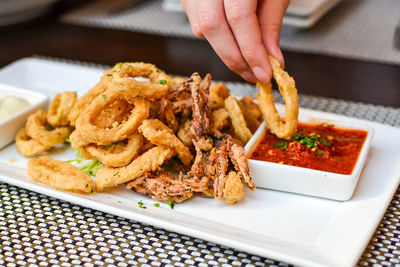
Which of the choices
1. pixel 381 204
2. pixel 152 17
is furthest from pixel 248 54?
pixel 152 17

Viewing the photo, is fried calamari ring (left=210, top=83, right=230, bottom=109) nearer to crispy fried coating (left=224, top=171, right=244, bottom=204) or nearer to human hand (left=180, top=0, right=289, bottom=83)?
human hand (left=180, top=0, right=289, bottom=83)

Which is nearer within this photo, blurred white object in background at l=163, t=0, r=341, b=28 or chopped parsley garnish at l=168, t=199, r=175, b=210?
chopped parsley garnish at l=168, t=199, r=175, b=210

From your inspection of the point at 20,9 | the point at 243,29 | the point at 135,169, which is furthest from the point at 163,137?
the point at 20,9

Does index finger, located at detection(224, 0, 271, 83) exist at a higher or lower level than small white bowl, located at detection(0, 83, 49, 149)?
higher

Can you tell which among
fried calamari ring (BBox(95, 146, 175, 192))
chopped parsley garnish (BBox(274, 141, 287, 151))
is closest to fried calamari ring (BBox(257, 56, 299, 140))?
chopped parsley garnish (BBox(274, 141, 287, 151))

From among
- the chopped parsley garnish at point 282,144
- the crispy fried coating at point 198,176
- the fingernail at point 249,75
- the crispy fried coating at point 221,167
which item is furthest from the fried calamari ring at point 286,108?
the crispy fried coating at point 198,176

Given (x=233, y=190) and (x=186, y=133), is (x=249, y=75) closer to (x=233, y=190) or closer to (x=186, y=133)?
(x=186, y=133)

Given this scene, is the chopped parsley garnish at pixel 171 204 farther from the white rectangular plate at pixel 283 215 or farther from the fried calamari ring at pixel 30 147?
the fried calamari ring at pixel 30 147
